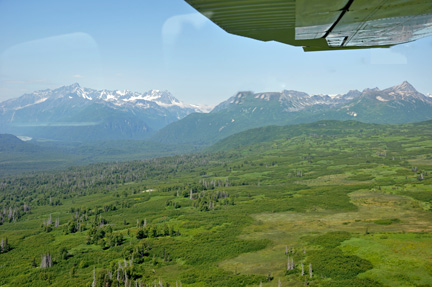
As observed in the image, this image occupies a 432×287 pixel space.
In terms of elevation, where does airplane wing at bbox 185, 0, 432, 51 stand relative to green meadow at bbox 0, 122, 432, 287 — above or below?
above

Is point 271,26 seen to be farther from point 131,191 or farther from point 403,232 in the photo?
point 131,191

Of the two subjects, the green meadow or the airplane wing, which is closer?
the airplane wing

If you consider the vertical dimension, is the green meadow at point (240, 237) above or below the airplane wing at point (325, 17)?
below

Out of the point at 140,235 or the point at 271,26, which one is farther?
the point at 140,235

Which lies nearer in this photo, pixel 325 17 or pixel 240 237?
pixel 325 17

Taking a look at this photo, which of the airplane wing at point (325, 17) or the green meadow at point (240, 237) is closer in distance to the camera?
the airplane wing at point (325, 17)

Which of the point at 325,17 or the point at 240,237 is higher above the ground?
the point at 325,17

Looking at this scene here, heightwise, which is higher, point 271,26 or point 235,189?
point 271,26

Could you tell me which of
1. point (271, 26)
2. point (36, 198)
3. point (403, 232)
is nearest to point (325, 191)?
point (403, 232)
